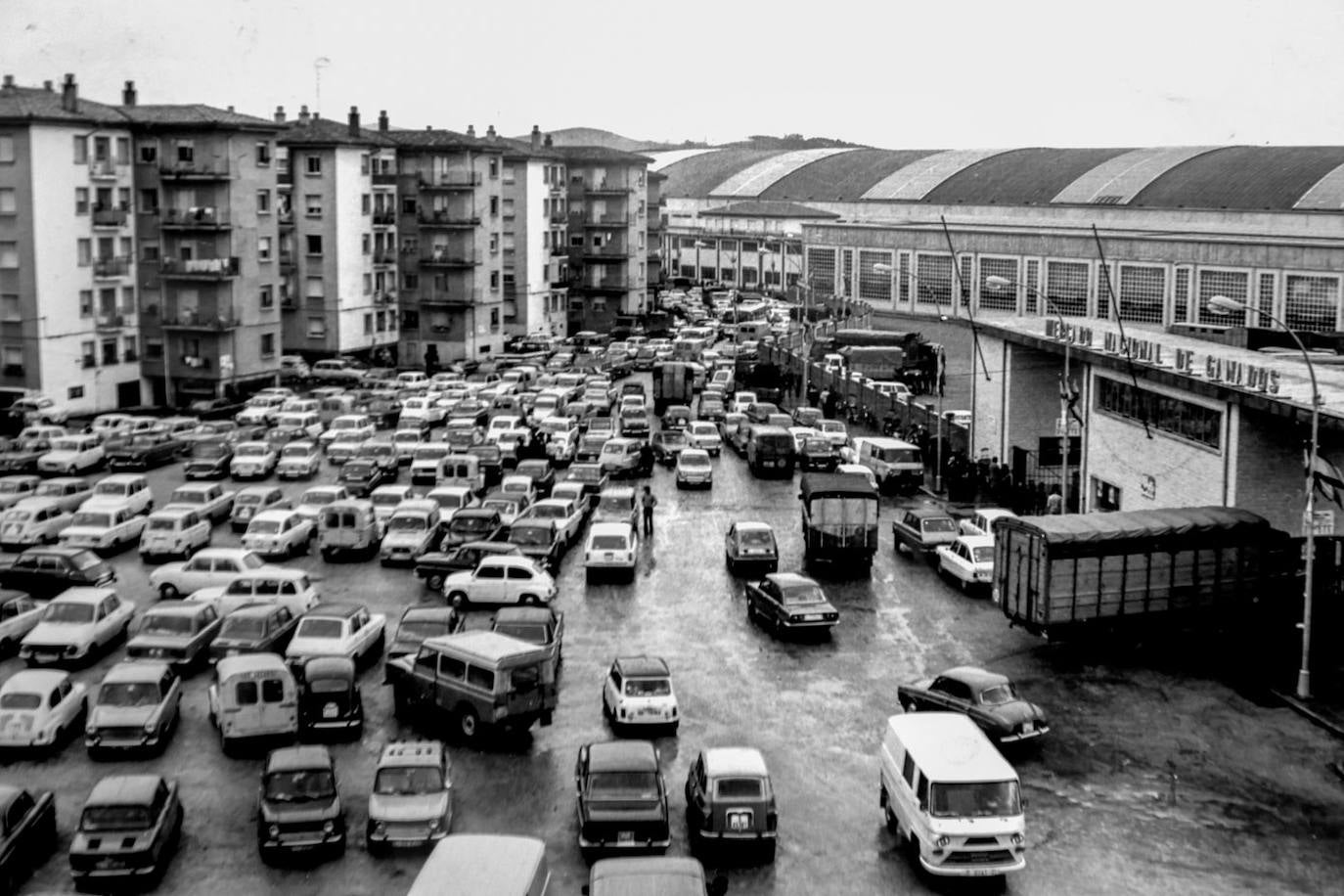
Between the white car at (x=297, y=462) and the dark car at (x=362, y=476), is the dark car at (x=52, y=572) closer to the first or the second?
the dark car at (x=362, y=476)

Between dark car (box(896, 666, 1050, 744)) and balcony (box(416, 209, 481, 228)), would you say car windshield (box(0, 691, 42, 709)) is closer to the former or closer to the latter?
dark car (box(896, 666, 1050, 744))

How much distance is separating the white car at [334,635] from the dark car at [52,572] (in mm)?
9697

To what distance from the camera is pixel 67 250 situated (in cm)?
7619

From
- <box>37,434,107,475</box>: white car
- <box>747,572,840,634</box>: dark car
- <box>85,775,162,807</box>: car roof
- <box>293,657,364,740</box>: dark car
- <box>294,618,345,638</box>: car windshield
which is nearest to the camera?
<box>85,775,162,807</box>: car roof

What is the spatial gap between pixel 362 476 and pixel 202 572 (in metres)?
15.7

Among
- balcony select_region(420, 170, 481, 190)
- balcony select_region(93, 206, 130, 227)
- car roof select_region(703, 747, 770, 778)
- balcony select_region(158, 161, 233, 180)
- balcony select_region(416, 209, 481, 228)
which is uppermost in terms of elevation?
balcony select_region(420, 170, 481, 190)

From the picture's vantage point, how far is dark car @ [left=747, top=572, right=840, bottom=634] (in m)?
35.9

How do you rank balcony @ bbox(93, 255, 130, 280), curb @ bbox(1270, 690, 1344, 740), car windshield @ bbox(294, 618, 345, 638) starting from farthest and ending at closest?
balcony @ bbox(93, 255, 130, 280), car windshield @ bbox(294, 618, 345, 638), curb @ bbox(1270, 690, 1344, 740)

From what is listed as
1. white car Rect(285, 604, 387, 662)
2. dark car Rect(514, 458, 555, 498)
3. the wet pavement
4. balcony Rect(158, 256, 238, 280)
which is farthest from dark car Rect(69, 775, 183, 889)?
balcony Rect(158, 256, 238, 280)

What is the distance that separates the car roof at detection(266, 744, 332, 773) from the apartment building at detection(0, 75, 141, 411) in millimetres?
55921

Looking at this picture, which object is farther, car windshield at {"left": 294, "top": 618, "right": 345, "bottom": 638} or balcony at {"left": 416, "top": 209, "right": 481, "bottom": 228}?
balcony at {"left": 416, "top": 209, "right": 481, "bottom": 228}

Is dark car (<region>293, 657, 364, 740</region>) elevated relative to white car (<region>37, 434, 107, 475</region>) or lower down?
lower down

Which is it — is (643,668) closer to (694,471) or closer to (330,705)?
(330,705)

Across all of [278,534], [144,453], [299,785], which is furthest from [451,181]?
[299,785]
